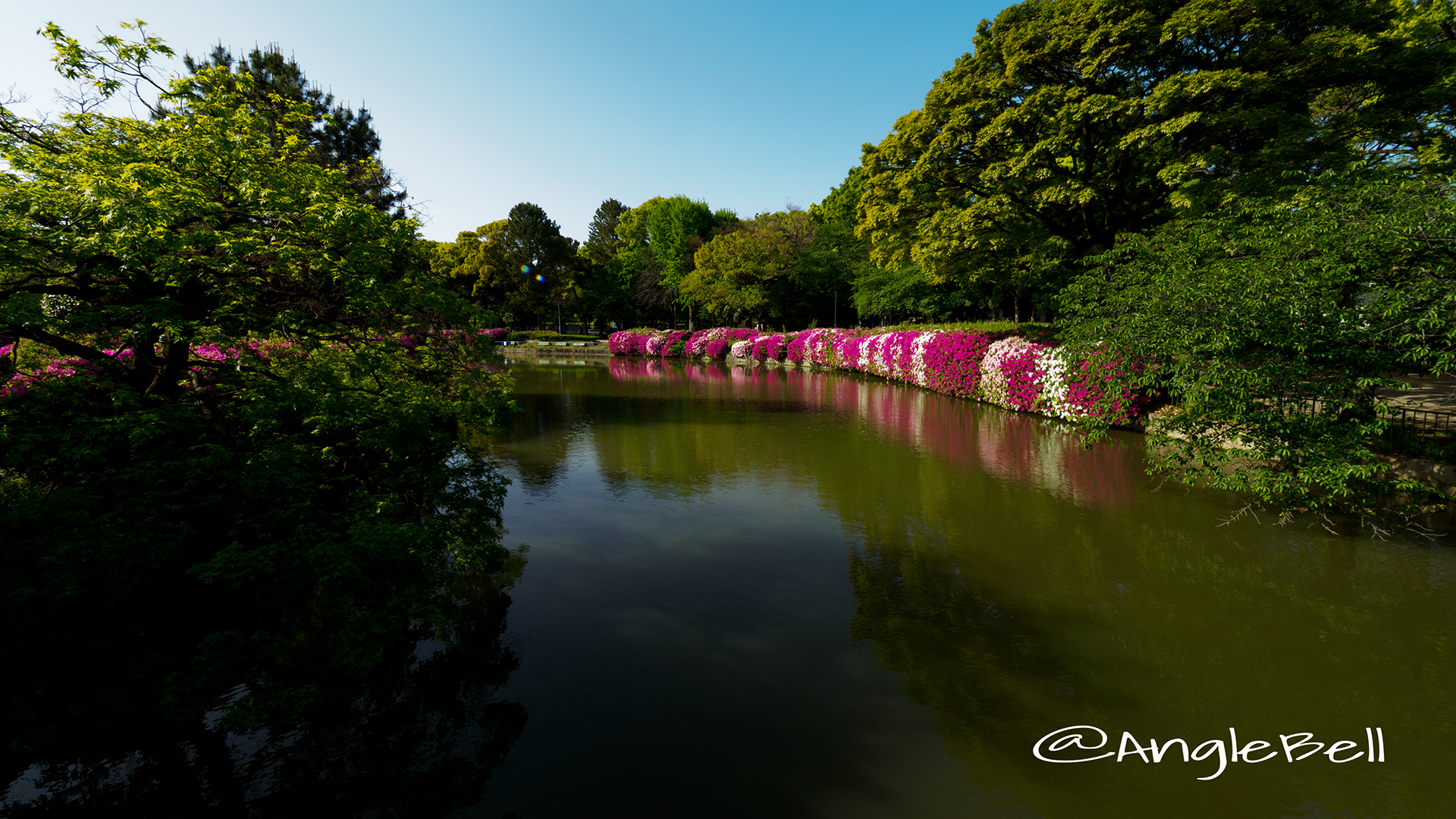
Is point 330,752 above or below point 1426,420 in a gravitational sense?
below

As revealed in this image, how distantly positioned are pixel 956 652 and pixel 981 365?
17.9 m

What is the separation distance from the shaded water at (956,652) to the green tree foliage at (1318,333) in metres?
1.33

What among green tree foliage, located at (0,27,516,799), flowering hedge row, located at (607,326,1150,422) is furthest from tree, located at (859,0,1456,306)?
green tree foliage, located at (0,27,516,799)

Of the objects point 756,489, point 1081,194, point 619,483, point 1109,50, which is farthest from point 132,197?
point 1109,50

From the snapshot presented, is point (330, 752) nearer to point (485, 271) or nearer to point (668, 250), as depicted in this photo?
point (668, 250)

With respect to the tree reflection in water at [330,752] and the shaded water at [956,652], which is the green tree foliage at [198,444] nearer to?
the tree reflection in water at [330,752]

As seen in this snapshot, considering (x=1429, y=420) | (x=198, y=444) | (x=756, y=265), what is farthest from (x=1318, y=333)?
(x=756, y=265)

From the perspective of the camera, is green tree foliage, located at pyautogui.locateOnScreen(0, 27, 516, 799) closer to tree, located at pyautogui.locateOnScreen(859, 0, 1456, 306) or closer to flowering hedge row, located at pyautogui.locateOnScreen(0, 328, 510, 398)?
flowering hedge row, located at pyautogui.locateOnScreen(0, 328, 510, 398)

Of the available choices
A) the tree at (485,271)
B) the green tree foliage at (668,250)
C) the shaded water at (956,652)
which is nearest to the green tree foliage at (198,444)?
the shaded water at (956,652)

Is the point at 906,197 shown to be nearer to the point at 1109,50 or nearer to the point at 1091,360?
the point at 1109,50

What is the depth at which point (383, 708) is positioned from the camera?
478 centimetres

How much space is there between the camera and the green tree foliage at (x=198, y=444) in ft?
13.5

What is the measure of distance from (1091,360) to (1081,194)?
26.2 ft

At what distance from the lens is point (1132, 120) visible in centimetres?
1645
